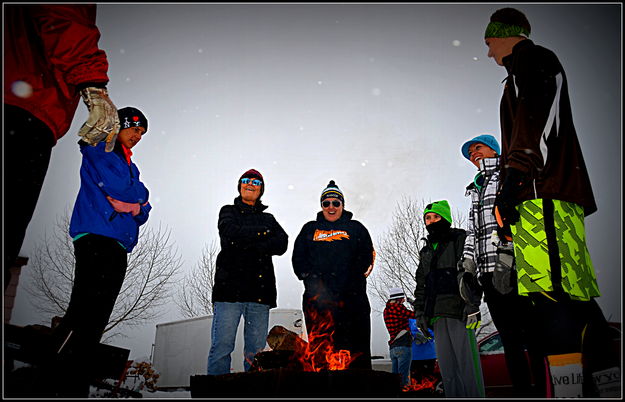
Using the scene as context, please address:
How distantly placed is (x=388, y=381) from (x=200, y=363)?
10.0 meters

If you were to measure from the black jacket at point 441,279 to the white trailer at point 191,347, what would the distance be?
298 inches

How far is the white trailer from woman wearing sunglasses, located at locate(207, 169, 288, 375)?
745 cm

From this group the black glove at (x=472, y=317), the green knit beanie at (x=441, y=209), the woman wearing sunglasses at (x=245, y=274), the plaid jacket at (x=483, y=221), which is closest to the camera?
the plaid jacket at (x=483, y=221)

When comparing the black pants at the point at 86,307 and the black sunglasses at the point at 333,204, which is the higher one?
the black sunglasses at the point at 333,204

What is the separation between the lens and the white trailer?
10977 millimetres

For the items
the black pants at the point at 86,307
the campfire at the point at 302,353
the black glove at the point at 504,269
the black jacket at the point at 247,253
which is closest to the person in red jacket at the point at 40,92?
the black pants at the point at 86,307

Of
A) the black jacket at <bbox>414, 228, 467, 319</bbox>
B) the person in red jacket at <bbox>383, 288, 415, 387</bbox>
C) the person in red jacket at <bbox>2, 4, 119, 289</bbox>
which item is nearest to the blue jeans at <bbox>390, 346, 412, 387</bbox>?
the person in red jacket at <bbox>383, 288, 415, 387</bbox>

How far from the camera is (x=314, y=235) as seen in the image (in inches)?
179

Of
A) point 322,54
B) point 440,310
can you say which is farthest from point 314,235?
point 322,54

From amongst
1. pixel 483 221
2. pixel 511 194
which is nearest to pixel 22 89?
pixel 511 194

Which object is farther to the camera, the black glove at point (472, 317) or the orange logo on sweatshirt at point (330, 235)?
the orange logo on sweatshirt at point (330, 235)

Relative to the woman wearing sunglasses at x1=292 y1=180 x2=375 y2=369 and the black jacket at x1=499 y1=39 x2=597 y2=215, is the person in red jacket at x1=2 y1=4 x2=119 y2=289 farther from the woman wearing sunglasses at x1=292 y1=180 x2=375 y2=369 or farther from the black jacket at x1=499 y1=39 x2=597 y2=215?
the woman wearing sunglasses at x1=292 y1=180 x2=375 y2=369

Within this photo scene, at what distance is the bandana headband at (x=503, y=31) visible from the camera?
2.18 m

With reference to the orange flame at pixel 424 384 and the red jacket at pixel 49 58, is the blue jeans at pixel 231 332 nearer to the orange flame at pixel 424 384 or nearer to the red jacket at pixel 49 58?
the red jacket at pixel 49 58
